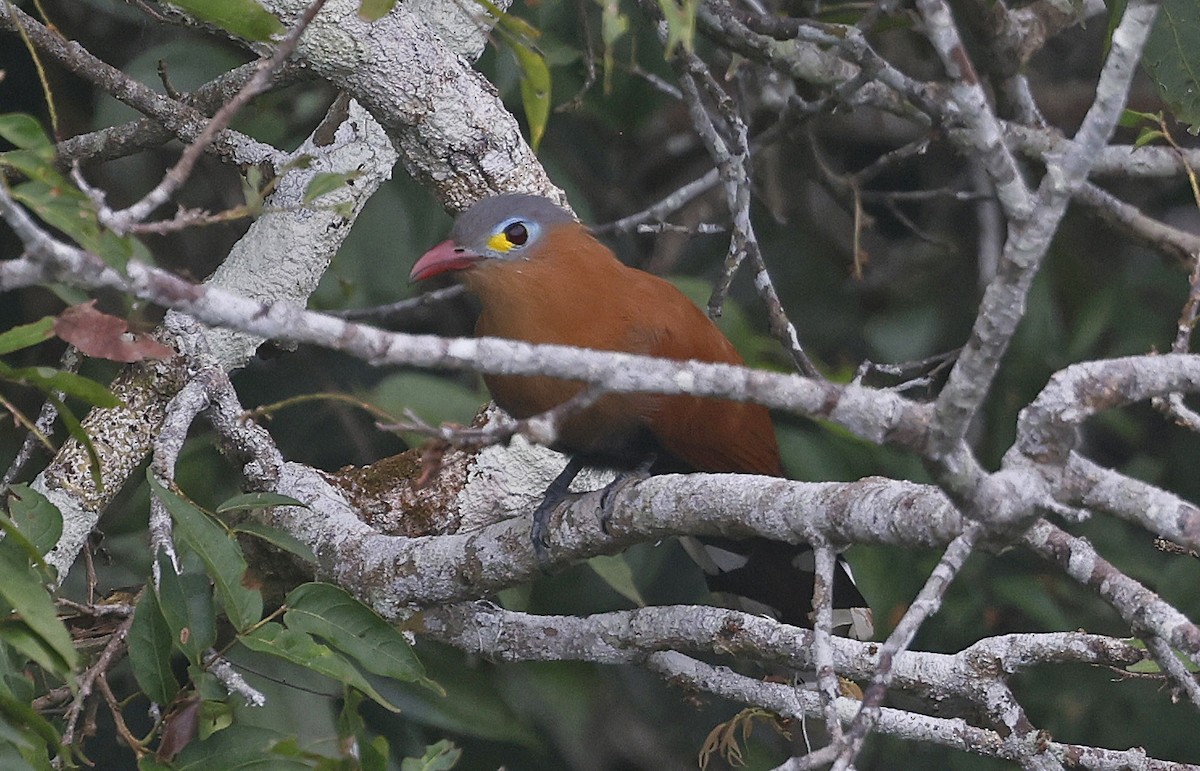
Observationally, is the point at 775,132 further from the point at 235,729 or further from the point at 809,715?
the point at 235,729

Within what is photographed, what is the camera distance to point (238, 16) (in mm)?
2025

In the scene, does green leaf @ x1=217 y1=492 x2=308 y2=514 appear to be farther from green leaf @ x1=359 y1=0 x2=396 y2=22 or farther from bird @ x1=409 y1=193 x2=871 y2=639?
green leaf @ x1=359 y1=0 x2=396 y2=22

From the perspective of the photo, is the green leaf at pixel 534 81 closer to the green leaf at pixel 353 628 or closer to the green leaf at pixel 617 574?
the green leaf at pixel 353 628

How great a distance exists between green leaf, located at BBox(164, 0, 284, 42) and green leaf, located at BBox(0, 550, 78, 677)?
869mm

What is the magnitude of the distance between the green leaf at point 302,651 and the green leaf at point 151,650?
0.13 m

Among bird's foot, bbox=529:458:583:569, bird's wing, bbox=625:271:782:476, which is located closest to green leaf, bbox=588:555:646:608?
bird's foot, bbox=529:458:583:569

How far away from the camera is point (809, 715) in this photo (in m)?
2.63

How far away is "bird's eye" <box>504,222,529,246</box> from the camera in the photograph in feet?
9.66

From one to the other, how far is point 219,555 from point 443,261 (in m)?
1.09

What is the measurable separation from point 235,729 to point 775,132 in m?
2.57

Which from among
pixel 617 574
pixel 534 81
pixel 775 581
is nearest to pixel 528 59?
pixel 534 81

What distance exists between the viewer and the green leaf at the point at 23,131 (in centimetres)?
151

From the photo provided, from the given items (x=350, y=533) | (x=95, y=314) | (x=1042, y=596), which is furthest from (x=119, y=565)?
(x=1042, y=596)

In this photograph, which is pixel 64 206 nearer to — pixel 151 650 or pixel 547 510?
pixel 151 650
